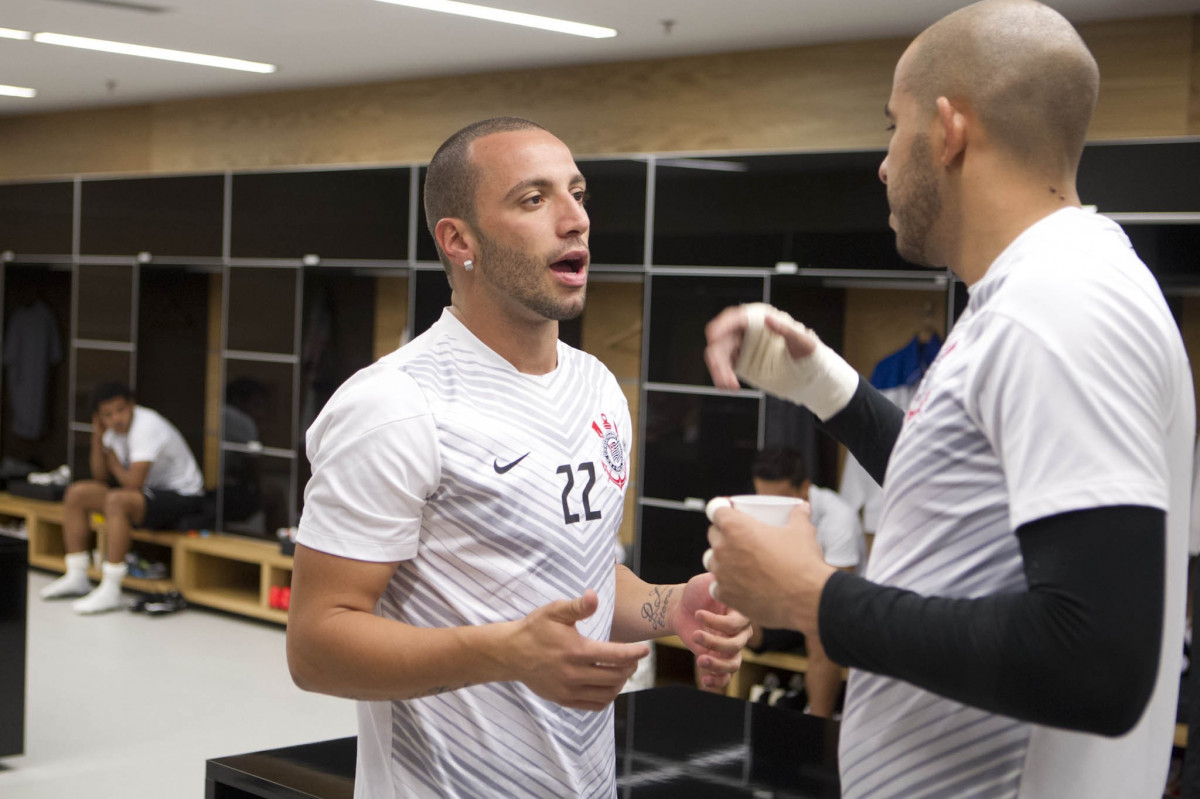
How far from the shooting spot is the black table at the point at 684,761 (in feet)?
6.53

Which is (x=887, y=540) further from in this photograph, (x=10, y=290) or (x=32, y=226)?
(x=10, y=290)

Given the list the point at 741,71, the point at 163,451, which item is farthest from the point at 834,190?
the point at 163,451

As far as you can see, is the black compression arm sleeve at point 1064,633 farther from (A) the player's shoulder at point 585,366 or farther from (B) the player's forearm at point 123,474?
(B) the player's forearm at point 123,474

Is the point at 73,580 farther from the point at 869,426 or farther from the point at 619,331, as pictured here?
the point at 869,426

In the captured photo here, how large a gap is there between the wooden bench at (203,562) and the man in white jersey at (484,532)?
5213 millimetres

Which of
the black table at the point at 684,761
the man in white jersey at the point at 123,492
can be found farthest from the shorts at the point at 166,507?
the black table at the point at 684,761

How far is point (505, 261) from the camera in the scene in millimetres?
1704

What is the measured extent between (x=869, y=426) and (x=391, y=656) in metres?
0.69

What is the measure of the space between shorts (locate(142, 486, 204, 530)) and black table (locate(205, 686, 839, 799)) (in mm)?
5281

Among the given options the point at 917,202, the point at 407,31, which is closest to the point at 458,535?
the point at 917,202

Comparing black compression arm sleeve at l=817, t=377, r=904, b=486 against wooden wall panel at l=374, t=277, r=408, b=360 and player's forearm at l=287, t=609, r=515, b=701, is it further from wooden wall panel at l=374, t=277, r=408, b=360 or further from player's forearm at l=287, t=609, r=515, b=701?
wooden wall panel at l=374, t=277, r=408, b=360

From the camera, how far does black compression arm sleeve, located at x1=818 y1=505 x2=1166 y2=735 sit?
0.96m

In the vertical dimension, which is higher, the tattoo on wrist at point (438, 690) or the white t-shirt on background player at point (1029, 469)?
the white t-shirt on background player at point (1029, 469)

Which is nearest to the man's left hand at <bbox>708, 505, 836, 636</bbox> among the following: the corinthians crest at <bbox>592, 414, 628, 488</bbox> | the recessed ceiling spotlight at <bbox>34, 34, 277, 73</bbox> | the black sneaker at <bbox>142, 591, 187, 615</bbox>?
the corinthians crest at <bbox>592, 414, 628, 488</bbox>
